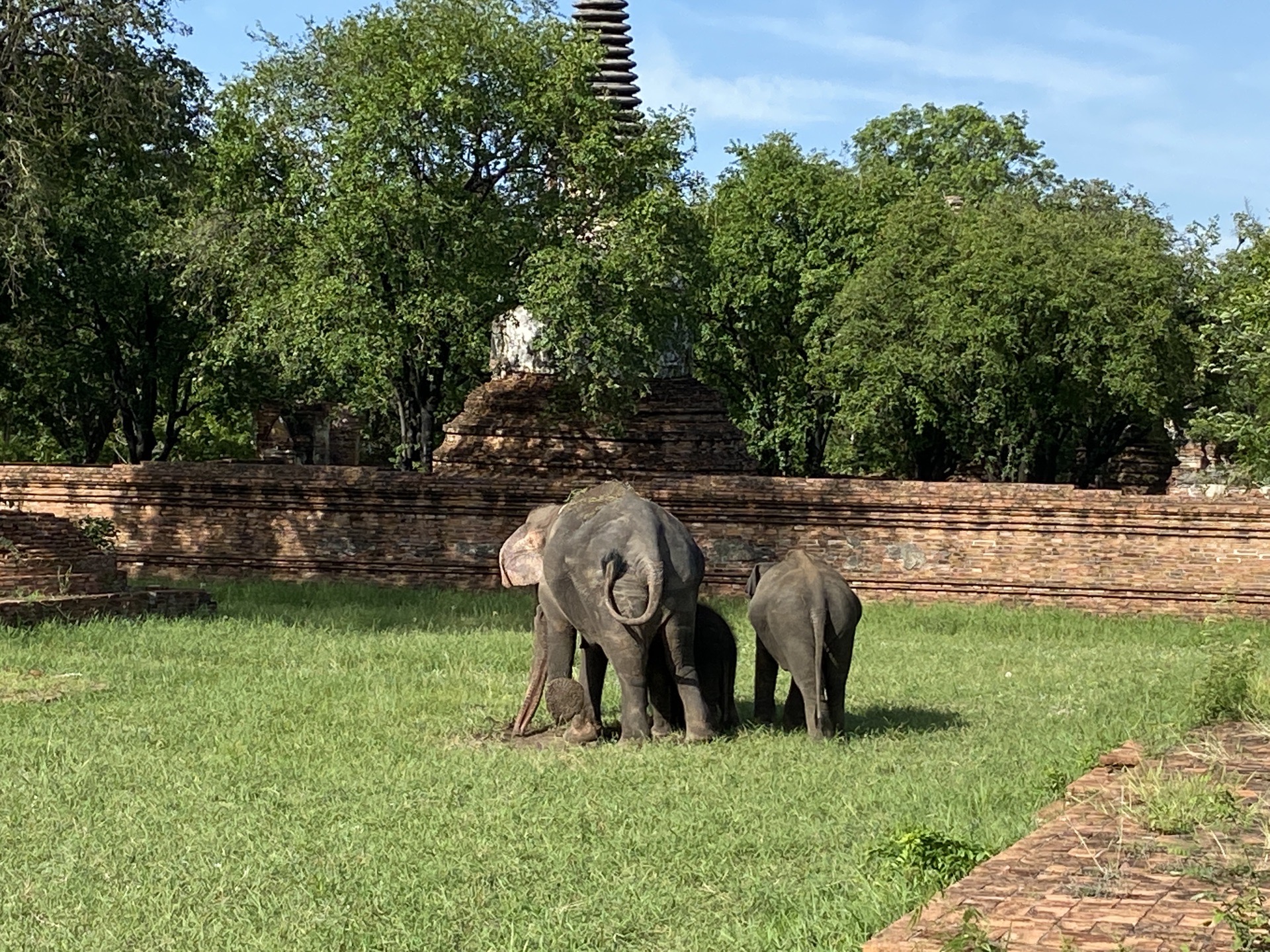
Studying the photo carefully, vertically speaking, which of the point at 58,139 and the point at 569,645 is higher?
the point at 58,139

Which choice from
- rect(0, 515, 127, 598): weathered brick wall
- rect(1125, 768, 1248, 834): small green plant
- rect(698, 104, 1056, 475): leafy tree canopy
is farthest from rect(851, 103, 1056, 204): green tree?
rect(1125, 768, 1248, 834): small green plant

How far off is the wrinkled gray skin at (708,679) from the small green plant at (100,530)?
357 inches

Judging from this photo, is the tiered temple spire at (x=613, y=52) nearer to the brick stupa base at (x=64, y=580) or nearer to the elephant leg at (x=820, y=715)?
the brick stupa base at (x=64, y=580)

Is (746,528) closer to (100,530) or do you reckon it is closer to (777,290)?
(100,530)

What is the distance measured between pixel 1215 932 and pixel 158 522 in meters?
16.4

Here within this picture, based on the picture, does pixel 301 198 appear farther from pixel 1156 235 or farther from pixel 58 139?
pixel 1156 235

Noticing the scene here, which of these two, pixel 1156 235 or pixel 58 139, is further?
pixel 1156 235

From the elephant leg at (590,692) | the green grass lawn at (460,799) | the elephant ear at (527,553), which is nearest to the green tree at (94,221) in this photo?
the green grass lawn at (460,799)

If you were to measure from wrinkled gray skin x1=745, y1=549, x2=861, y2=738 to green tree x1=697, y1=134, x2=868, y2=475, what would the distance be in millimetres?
17543

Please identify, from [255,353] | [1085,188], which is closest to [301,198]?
Answer: [255,353]

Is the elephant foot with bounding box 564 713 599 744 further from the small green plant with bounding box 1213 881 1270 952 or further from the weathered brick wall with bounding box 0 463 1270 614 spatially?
the weathered brick wall with bounding box 0 463 1270 614

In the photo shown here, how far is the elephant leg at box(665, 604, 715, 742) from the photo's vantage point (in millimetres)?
8750

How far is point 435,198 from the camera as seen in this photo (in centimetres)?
1823

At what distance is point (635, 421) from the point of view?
794 inches
